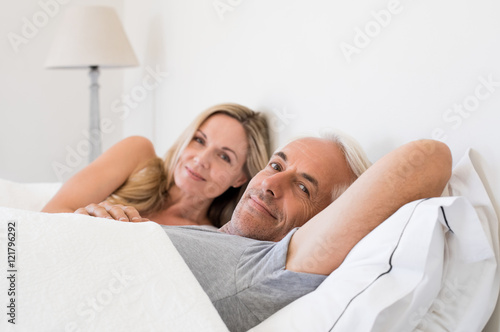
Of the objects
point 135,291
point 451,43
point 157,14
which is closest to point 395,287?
point 135,291

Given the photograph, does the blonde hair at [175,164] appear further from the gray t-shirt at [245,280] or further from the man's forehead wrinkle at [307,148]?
the gray t-shirt at [245,280]

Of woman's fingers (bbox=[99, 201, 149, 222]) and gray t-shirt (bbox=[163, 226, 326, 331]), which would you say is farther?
woman's fingers (bbox=[99, 201, 149, 222])

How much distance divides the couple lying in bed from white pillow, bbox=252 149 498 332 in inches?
2.3

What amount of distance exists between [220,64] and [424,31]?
1.16 meters

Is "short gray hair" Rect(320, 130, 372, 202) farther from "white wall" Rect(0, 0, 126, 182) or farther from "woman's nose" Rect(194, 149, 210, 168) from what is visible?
"white wall" Rect(0, 0, 126, 182)

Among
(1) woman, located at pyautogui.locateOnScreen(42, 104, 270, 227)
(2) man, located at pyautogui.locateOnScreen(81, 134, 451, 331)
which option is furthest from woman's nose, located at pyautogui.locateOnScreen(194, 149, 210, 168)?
(2) man, located at pyautogui.locateOnScreen(81, 134, 451, 331)

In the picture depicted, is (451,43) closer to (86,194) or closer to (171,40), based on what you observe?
(86,194)

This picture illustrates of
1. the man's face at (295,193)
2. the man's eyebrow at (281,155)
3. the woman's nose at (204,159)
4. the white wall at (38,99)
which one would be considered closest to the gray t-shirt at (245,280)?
the man's face at (295,193)

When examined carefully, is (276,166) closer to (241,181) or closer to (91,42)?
(241,181)

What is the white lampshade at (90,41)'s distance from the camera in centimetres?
302

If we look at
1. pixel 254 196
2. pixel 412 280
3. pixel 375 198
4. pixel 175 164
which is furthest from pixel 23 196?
pixel 412 280

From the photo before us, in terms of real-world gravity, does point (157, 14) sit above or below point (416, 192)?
above

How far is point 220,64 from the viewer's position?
2.33 metres

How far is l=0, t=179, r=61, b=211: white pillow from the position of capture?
1.88 m
